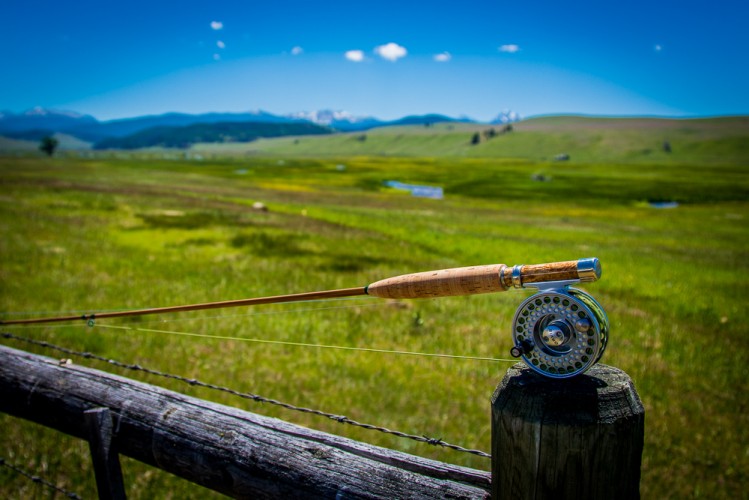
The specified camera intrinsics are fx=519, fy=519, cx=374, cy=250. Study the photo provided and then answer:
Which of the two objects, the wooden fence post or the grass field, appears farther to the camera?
the grass field

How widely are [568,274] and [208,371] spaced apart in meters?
8.62

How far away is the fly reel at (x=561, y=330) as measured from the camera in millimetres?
1770

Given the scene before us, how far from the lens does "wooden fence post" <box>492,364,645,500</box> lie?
163 cm

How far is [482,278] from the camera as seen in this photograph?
2037 millimetres

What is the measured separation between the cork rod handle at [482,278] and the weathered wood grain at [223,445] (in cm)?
75

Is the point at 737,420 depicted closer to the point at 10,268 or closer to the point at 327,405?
the point at 327,405

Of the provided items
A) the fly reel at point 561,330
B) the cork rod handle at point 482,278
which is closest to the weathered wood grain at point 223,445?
the fly reel at point 561,330

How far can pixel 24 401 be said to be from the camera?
11.2 feet

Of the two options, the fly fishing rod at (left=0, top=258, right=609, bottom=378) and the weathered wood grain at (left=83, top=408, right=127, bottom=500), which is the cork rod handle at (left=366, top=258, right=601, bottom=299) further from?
the weathered wood grain at (left=83, top=408, right=127, bottom=500)

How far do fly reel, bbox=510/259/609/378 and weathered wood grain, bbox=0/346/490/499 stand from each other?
64cm

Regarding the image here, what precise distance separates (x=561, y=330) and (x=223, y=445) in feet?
5.98

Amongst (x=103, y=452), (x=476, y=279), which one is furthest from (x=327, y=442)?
(x=103, y=452)

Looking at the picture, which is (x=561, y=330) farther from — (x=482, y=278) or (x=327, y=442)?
(x=327, y=442)

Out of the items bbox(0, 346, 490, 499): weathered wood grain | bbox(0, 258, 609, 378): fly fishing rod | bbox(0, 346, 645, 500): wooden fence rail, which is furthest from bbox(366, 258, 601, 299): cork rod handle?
bbox(0, 346, 490, 499): weathered wood grain
